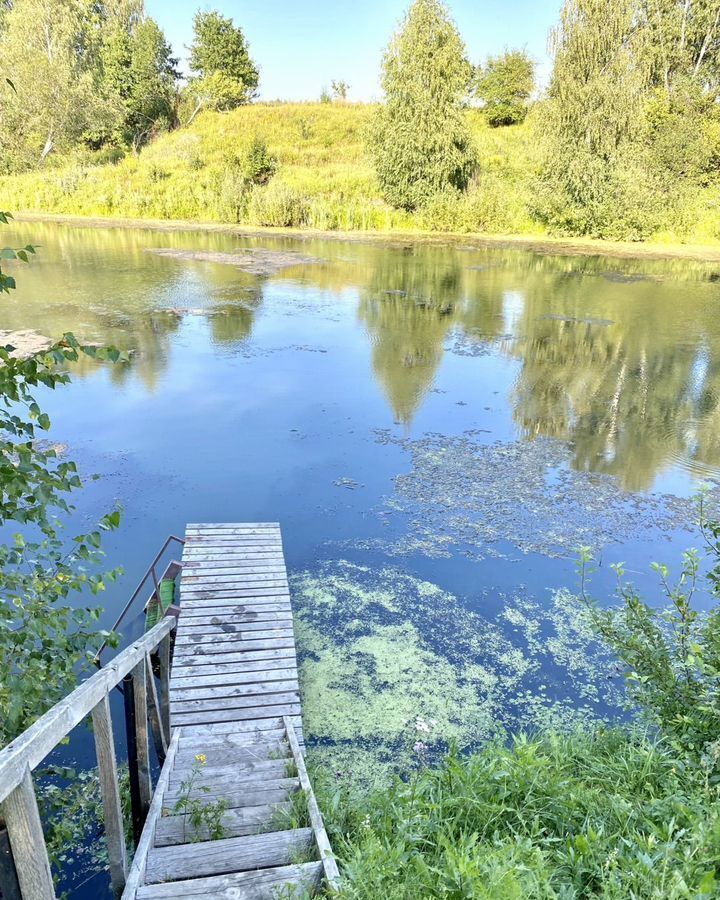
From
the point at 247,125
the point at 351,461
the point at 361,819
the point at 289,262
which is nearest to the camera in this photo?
the point at 361,819

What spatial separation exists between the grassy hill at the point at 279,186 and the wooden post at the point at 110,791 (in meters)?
27.1

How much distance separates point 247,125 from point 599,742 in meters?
38.1

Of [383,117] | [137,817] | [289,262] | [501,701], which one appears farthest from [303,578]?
[383,117]

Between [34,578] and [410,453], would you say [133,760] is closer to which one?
[34,578]

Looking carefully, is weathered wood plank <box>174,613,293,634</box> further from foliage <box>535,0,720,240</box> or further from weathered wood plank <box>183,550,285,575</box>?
foliage <box>535,0,720,240</box>

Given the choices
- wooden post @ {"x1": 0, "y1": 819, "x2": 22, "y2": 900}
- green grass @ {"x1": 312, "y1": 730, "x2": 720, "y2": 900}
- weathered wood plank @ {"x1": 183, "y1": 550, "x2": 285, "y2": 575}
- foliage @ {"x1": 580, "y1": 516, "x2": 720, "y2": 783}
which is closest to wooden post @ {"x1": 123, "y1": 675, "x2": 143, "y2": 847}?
green grass @ {"x1": 312, "y1": 730, "x2": 720, "y2": 900}

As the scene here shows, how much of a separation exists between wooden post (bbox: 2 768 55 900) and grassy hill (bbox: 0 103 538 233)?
91.2 ft

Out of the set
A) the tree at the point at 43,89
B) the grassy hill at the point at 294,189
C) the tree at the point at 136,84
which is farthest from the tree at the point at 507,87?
the tree at the point at 43,89

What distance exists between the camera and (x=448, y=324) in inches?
568

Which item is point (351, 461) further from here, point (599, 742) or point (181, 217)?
point (181, 217)

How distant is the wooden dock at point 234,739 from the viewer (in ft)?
7.98

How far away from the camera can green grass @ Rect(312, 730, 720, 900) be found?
6.77ft

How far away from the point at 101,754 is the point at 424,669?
2686mm

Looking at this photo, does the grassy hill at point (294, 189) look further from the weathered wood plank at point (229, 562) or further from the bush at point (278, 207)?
the weathered wood plank at point (229, 562)
